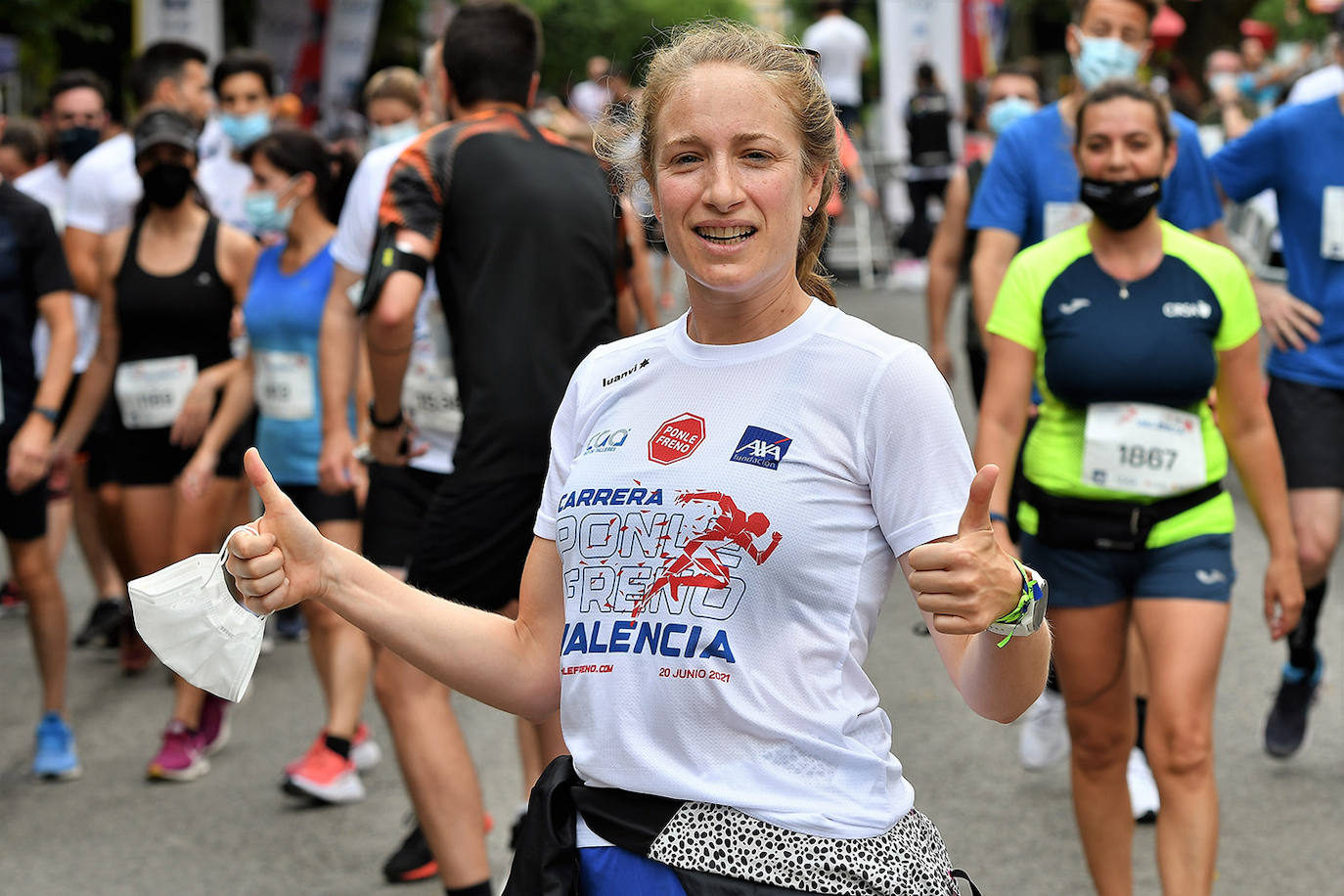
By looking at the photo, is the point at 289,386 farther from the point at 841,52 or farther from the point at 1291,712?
the point at 841,52

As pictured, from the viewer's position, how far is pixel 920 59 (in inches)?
863

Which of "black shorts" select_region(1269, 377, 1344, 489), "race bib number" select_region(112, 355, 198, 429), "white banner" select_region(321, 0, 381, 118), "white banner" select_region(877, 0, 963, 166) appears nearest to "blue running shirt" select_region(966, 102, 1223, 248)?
"black shorts" select_region(1269, 377, 1344, 489)

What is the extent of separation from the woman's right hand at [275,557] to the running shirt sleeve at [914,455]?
749 mm

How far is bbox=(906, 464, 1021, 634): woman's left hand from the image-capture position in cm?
207

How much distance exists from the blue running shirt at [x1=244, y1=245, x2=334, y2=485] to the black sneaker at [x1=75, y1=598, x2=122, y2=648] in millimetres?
2271

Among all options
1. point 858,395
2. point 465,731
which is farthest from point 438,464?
point 858,395

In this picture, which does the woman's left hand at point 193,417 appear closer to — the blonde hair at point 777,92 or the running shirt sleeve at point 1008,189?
the running shirt sleeve at point 1008,189

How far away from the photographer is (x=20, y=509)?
20.7 feet

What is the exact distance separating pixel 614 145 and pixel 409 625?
82 centimetres

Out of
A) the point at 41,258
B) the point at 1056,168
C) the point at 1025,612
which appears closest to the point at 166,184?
the point at 41,258

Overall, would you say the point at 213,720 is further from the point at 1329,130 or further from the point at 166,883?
the point at 1329,130

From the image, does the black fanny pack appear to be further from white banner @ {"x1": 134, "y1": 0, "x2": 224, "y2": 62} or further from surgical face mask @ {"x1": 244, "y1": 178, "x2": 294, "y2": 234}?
white banner @ {"x1": 134, "y1": 0, "x2": 224, "y2": 62}

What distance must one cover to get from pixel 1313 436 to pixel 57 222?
6.11 meters

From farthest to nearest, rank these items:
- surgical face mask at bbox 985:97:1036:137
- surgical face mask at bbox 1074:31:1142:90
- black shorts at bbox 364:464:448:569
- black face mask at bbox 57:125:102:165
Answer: black face mask at bbox 57:125:102:165, surgical face mask at bbox 985:97:1036:137, surgical face mask at bbox 1074:31:1142:90, black shorts at bbox 364:464:448:569
